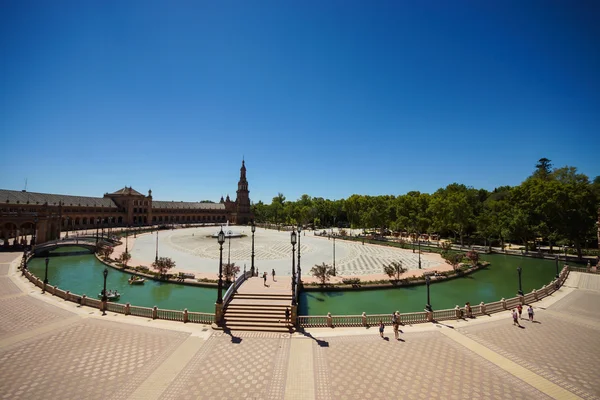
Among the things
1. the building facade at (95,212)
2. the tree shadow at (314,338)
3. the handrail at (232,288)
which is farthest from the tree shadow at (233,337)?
the building facade at (95,212)

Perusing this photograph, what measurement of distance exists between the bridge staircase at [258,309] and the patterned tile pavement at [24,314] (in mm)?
10200

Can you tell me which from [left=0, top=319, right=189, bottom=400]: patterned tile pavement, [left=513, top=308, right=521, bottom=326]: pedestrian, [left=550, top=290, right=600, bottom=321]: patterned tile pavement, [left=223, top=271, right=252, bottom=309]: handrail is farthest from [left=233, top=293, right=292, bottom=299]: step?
[left=550, top=290, right=600, bottom=321]: patterned tile pavement

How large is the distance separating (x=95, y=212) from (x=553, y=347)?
10061 centimetres

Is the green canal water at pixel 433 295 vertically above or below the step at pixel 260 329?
below

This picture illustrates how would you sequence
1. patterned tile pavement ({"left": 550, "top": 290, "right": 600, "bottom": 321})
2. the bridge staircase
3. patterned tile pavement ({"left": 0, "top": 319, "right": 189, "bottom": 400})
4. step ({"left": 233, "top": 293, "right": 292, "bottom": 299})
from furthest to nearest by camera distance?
patterned tile pavement ({"left": 550, "top": 290, "right": 600, "bottom": 321}), step ({"left": 233, "top": 293, "right": 292, "bottom": 299}), the bridge staircase, patterned tile pavement ({"left": 0, "top": 319, "right": 189, "bottom": 400})

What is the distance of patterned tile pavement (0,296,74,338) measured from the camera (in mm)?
14508

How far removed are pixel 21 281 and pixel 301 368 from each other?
2839cm

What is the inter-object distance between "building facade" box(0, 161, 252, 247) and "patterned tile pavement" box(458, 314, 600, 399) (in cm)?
5620

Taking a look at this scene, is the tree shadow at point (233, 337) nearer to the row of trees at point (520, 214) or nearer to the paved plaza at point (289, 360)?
the paved plaza at point (289, 360)

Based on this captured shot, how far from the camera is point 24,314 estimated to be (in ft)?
53.8

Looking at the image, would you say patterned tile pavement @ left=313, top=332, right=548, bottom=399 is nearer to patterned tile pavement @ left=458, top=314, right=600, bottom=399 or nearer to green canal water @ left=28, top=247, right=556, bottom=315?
patterned tile pavement @ left=458, top=314, right=600, bottom=399

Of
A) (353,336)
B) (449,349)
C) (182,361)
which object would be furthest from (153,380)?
(449,349)

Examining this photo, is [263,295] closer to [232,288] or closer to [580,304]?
[232,288]

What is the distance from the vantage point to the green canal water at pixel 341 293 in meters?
21.7
